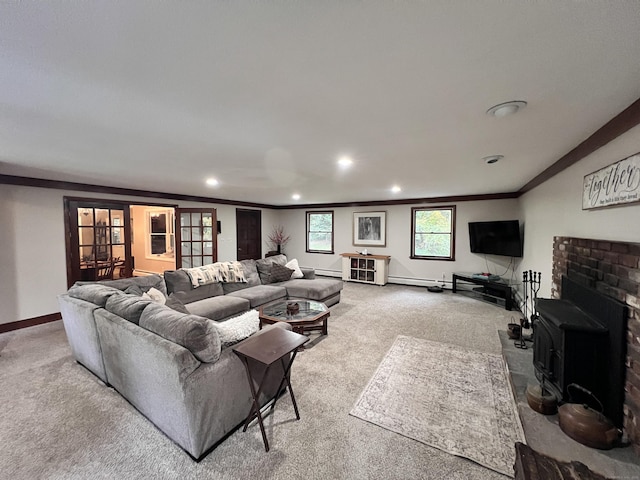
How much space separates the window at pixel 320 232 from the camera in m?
8.19

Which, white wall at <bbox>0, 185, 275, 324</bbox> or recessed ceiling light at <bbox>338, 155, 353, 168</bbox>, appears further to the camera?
white wall at <bbox>0, 185, 275, 324</bbox>

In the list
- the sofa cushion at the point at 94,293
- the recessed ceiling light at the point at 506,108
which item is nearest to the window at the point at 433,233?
the recessed ceiling light at the point at 506,108

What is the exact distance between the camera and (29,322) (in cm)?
412

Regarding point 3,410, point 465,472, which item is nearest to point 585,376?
point 465,472

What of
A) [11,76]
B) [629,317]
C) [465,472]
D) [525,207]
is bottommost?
[465,472]

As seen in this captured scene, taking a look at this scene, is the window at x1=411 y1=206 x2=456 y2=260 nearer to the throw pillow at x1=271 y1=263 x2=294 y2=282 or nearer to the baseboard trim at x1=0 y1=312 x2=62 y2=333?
the throw pillow at x1=271 y1=263 x2=294 y2=282

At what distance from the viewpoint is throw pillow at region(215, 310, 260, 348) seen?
2.04 metres

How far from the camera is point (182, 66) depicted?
1.27m

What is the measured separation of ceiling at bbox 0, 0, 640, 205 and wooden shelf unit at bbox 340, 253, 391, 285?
4.50 m

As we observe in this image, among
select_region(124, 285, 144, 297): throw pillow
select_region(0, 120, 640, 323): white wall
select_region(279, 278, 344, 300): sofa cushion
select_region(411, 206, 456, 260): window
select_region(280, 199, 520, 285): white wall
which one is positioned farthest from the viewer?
select_region(411, 206, 456, 260): window

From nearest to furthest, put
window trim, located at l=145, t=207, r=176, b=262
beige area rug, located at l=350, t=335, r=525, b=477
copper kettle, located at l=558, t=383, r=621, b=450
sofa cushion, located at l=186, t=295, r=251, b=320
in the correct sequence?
copper kettle, located at l=558, t=383, r=621, b=450, beige area rug, located at l=350, t=335, r=525, b=477, sofa cushion, located at l=186, t=295, r=251, b=320, window trim, located at l=145, t=207, r=176, b=262

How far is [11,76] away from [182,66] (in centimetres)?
88

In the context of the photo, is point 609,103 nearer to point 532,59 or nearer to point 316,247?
point 532,59

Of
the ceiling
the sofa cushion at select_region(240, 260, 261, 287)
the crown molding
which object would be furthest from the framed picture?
the ceiling
